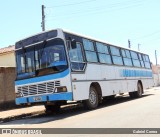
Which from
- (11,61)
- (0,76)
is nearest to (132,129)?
(0,76)

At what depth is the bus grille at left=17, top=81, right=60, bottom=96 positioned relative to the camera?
472 inches

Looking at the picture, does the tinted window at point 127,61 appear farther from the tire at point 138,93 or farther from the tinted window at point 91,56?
the tinted window at point 91,56

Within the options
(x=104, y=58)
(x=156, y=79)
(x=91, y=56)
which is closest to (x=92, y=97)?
(x=91, y=56)

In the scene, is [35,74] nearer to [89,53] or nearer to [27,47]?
[27,47]

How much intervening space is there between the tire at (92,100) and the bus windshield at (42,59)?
2.36 metres

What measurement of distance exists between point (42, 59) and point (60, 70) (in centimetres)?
93

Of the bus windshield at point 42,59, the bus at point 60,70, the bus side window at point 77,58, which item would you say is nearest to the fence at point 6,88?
the bus at point 60,70

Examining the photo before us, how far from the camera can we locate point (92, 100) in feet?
45.9

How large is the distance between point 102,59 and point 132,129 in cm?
797

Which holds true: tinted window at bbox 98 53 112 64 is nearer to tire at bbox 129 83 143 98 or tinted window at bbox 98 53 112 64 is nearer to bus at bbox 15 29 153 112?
bus at bbox 15 29 153 112

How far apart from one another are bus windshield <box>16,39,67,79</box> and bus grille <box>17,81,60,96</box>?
16.7 inches

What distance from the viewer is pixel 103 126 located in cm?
869

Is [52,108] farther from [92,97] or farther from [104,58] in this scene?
[104,58]

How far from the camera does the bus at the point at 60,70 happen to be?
12.0 m
